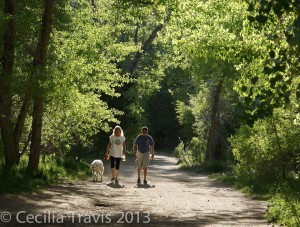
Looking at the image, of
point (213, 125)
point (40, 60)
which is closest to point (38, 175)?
point (40, 60)

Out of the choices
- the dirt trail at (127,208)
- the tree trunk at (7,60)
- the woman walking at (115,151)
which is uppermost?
the tree trunk at (7,60)

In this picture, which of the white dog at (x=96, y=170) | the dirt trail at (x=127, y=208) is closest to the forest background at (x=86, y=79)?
the dirt trail at (x=127, y=208)

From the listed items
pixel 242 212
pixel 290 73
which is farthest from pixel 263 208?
pixel 290 73

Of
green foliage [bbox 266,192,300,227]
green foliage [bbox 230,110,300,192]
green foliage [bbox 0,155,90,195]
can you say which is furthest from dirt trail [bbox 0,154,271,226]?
green foliage [bbox 230,110,300,192]

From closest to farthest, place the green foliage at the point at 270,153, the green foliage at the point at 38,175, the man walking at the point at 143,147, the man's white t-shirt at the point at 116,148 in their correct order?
1. the green foliage at the point at 38,175
2. the green foliage at the point at 270,153
3. the man's white t-shirt at the point at 116,148
4. the man walking at the point at 143,147

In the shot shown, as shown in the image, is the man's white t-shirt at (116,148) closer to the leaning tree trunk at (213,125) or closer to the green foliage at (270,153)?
the green foliage at (270,153)

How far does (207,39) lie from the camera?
1617 centimetres

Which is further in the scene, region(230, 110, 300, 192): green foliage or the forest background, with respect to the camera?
region(230, 110, 300, 192): green foliage

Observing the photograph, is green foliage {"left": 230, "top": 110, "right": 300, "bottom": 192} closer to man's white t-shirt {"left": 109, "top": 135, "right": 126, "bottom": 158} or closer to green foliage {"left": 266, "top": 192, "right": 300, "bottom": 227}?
man's white t-shirt {"left": 109, "top": 135, "right": 126, "bottom": 158}

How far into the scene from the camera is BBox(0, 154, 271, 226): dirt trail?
904 cm

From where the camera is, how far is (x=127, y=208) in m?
11.0

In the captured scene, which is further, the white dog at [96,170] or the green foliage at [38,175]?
the white dog at [96,170]

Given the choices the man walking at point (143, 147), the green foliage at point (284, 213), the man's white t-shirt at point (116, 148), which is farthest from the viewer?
the man walking at point (143, 147)

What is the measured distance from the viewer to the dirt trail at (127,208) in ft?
29.7
